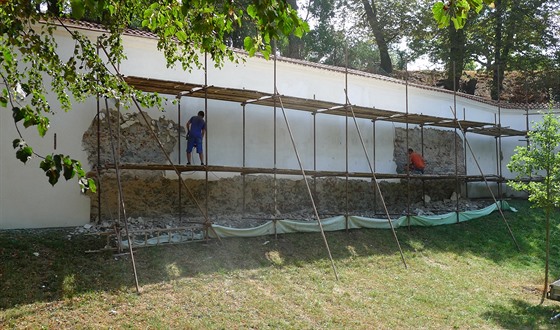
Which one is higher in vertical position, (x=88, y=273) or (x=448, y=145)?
(x=448, y=145)

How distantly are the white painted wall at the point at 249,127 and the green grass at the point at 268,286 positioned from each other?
0.79 meters

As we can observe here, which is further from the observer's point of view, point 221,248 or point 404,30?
point 404,30

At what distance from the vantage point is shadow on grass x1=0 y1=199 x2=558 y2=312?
782 cm

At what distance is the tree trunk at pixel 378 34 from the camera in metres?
27.2

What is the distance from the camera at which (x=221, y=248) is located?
34.0 feet

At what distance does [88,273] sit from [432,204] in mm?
11876

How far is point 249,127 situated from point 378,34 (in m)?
16.7

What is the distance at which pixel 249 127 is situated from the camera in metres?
12.9

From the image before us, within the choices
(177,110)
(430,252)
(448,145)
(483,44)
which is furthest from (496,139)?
(177,110)

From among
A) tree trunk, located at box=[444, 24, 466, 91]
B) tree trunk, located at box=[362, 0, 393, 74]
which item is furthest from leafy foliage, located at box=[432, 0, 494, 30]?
tree trunk, located at box=[362, 0, 393, 74]

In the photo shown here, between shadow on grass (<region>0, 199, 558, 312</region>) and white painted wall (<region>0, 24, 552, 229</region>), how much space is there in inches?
29.4

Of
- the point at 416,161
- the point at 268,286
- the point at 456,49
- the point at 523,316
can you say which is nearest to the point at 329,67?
the point at 416,161

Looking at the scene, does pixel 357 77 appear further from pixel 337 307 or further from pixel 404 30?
pixel 404 30

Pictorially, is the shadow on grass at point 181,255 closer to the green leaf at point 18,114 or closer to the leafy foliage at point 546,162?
the leafy foliage at point 546,162
